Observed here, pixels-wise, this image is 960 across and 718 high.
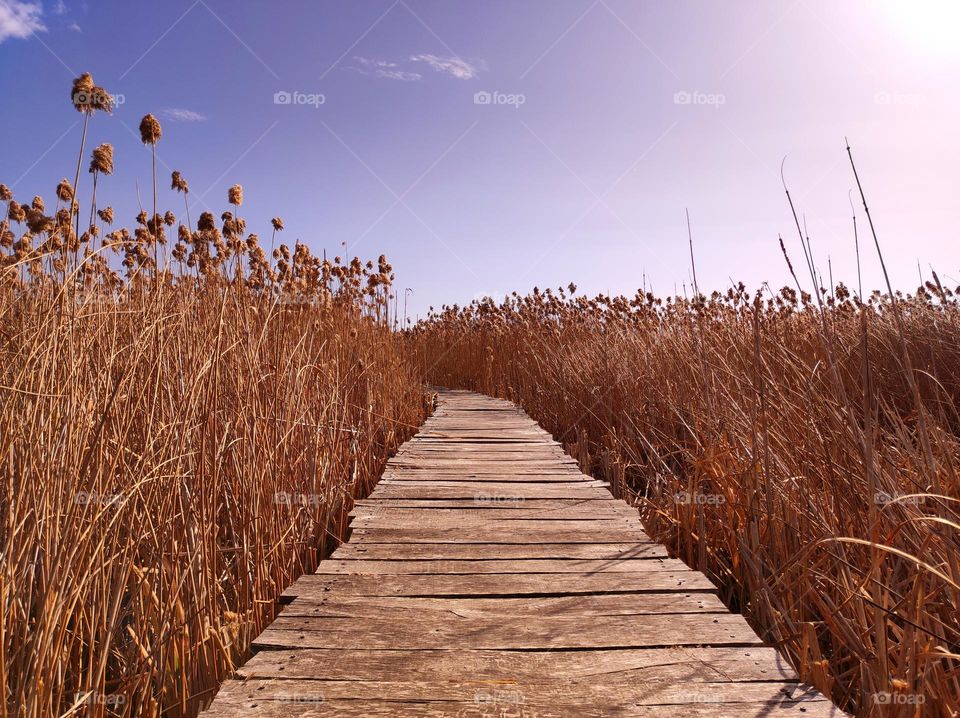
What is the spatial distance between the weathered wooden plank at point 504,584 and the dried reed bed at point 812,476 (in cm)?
28

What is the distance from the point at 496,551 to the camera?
2410mm

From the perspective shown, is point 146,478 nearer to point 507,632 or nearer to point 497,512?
point 507,632

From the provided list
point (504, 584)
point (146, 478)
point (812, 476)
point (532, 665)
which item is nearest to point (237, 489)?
point (146, 478)

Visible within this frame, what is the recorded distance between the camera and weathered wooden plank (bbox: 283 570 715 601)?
6.60 ft

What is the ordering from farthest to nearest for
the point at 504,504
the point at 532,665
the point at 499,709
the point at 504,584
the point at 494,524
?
the point at 504,504 → the point at 494,524 → the point at 504,584 → the point at 532,665 → the point at 499,709

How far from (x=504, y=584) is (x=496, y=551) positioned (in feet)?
1.07

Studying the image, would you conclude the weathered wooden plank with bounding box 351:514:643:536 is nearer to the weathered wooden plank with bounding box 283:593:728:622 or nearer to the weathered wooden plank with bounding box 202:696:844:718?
the weathered wooden plank with bounding box 283:593:728:622

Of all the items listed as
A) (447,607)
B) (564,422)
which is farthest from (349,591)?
(564,422)

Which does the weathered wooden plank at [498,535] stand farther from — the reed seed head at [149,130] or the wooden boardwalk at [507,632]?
the reed seed head at [149,130]

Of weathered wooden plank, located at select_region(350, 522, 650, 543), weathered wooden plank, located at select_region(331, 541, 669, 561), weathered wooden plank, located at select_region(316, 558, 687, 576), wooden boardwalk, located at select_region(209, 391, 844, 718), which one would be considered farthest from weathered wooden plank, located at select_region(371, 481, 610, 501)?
weathered wooden plank, located at select_region(316, 558, 687, 576)

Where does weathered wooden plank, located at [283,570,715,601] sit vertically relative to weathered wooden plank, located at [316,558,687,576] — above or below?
below

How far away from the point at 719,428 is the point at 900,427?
1075 millimetres

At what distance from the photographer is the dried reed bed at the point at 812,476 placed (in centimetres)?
158

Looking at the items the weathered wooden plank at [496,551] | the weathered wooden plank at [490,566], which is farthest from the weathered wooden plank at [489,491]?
the weathered wooden plank at [490,566]
